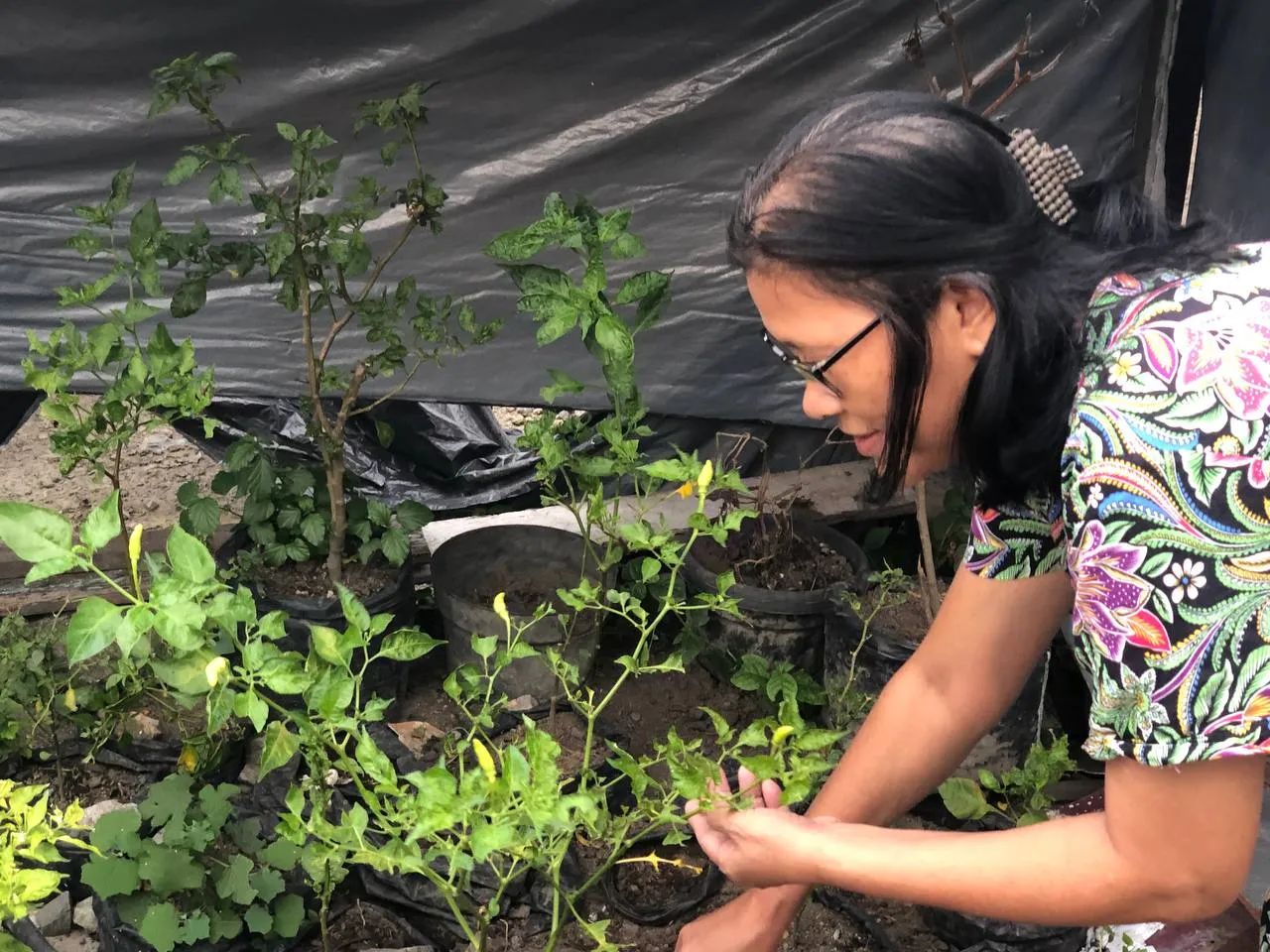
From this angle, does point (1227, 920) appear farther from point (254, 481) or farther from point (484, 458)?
point (484, 458)

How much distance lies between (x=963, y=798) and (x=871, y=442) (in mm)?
1124

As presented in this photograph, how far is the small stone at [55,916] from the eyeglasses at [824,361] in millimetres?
1649

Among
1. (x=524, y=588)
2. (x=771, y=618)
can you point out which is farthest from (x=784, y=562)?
(x=524, y=588)

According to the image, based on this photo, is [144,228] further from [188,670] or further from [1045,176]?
[1045,176]

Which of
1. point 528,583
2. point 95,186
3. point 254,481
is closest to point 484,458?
point 528,583

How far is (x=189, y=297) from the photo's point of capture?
7.43ft

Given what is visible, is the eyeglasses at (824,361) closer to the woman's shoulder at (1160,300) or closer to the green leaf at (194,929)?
the woman's shoulder at (1160,300)

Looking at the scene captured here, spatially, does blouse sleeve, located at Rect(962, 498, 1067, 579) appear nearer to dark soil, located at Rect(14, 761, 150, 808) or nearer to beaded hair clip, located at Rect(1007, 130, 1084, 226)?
beaded hair clip, located at Rect(1007, 130, 1084, 226)

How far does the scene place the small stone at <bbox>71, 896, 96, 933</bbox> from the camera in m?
2.00

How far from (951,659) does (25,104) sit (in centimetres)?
233

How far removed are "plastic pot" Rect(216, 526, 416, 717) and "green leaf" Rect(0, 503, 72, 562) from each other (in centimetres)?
140

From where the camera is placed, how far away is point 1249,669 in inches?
39.3

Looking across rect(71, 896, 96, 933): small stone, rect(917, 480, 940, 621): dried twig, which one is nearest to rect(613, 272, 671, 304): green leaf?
rect(917, 480, 940, 621): dried twig

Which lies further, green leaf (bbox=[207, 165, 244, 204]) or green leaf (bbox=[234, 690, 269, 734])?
green leaf (bbox=[207, 165, 244, 204])
